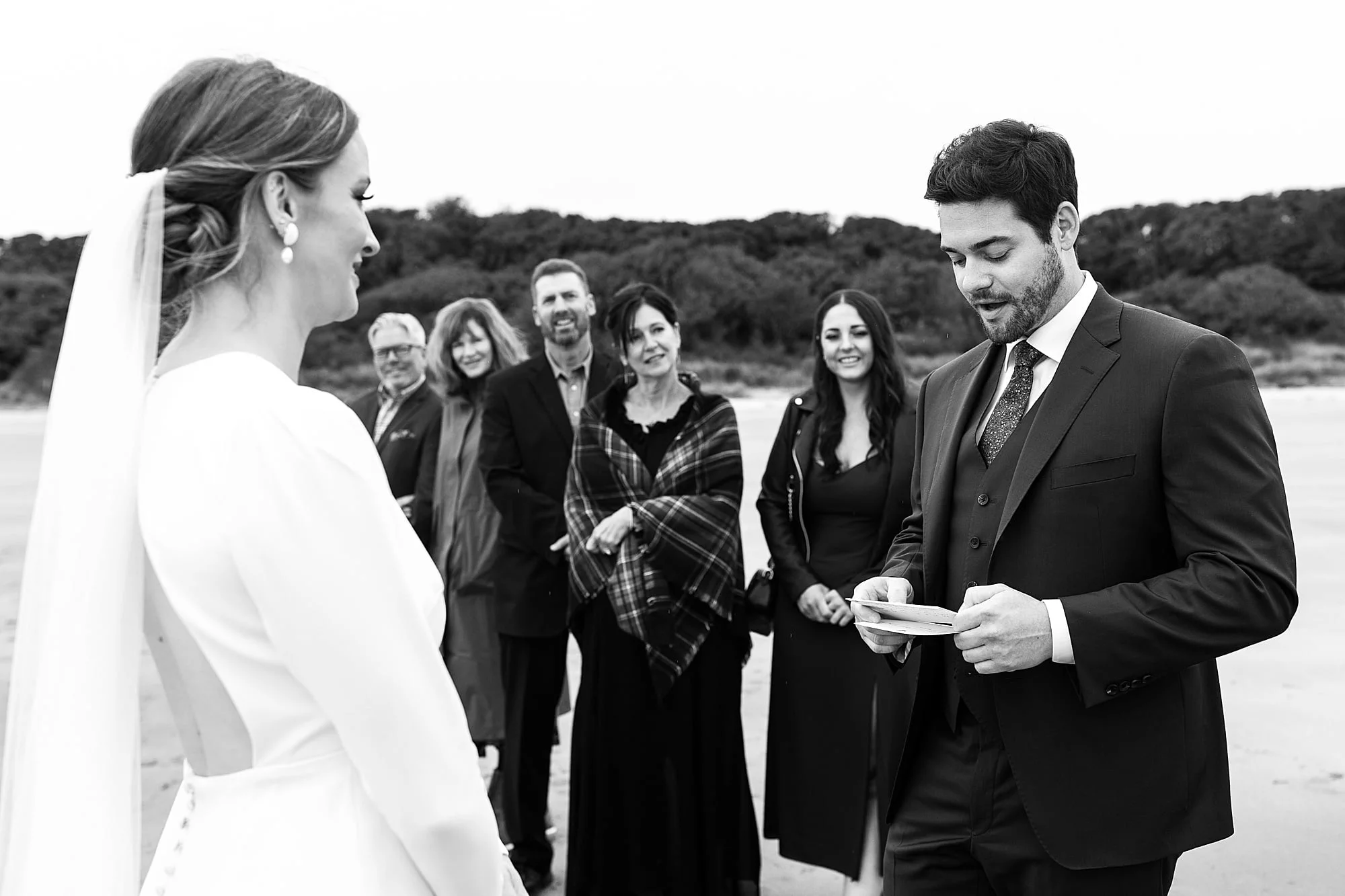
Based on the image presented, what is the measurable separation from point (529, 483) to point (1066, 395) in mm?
3099

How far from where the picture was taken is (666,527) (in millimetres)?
4332

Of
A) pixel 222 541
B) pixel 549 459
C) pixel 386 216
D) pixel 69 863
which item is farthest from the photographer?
pixel 386 216

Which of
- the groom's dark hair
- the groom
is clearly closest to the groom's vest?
the groom

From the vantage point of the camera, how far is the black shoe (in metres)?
4.57

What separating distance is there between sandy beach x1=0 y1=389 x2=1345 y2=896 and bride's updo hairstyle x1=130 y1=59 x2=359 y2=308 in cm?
33

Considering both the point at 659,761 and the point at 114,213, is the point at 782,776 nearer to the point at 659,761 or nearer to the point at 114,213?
the point at 659,761

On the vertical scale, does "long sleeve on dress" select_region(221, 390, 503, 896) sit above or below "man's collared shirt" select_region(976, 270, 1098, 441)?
below

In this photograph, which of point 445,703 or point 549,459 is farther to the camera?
point 549,459

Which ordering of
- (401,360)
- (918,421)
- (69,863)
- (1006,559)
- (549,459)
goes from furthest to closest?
1. (401,360)
2. (549,459)
3. (918,421)
4. (1006,559)
5. (69,863)

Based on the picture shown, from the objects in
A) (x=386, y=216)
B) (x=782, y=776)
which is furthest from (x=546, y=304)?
(x=386, y=216)

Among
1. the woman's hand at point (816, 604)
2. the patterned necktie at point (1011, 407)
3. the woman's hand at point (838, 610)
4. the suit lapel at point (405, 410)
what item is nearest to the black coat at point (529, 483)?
the suit lapel at point (405, 410)

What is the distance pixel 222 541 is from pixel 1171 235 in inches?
1957

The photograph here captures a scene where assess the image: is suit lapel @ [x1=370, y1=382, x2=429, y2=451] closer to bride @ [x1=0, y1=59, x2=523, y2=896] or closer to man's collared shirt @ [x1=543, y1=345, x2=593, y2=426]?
man's collared shirt @ [x1=543, y1=345, x2=593, y2=426]

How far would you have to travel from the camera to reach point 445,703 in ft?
5.13
